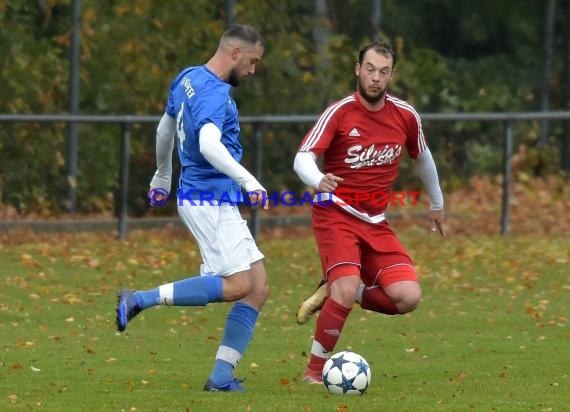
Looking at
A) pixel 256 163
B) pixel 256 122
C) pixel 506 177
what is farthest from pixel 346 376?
pixel 506 177

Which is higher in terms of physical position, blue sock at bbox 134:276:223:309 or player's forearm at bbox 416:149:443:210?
player's forearm at bbox 416:149:443:210

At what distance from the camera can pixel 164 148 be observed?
30.5ft

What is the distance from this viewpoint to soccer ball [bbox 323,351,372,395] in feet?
29.2

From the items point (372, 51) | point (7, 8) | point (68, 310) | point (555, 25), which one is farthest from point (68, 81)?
point (555, 25)

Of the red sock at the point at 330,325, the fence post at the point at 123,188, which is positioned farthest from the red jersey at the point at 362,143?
the fence post at the point at 123,188

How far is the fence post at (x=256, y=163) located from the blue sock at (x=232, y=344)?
28.0ft

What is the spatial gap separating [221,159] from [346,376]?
143 centimetres

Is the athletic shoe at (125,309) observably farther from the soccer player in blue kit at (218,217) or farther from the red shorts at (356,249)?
the red shorts at (356,249)

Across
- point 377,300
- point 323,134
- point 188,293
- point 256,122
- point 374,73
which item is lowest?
point 377,300

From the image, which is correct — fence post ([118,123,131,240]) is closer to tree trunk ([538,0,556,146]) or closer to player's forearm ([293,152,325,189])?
tree trunk ([538,0,556,146])

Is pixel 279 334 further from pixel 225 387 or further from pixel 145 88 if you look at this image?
pixel 145 88

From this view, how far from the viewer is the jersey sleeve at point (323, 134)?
9.41 meters

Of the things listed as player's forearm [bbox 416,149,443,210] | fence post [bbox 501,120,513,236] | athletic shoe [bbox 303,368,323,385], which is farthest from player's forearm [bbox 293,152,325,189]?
fence post [bbox 501,120,513,236]

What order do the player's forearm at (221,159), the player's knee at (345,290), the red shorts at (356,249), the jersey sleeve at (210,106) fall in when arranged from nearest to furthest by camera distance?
the player's forearm at (221,159) < the jersey sleeve at (210,106) < the player's knee at (345,290) < the red shorts at (356,249)
